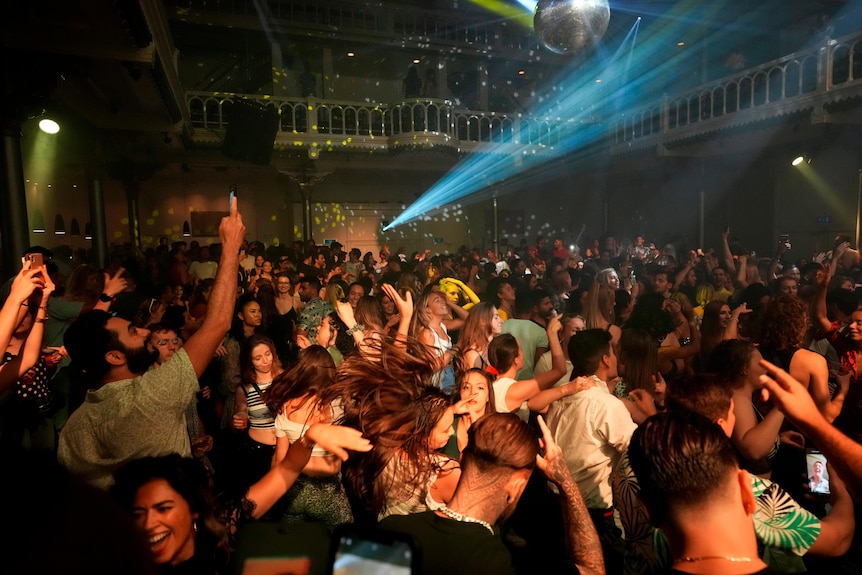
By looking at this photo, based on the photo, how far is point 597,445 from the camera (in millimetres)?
2480

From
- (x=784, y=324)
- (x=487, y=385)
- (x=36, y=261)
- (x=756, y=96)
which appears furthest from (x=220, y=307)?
(x=756, y=96)

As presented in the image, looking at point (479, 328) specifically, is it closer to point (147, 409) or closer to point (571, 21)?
point (147, 409)

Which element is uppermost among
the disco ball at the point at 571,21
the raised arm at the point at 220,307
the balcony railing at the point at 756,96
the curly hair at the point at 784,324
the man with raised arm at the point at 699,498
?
the balcony railing at the point at 756,96

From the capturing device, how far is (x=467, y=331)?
13.2 feet

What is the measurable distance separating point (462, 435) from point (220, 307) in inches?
47.2

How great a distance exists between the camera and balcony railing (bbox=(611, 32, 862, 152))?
8.88 metres

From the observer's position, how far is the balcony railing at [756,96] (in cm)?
888

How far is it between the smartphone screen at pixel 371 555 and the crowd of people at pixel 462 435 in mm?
36

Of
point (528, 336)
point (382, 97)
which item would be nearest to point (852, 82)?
point (528, 336)

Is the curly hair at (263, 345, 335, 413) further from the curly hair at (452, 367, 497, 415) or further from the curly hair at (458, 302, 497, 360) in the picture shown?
the curly hair at (458, 302, 497, 360)

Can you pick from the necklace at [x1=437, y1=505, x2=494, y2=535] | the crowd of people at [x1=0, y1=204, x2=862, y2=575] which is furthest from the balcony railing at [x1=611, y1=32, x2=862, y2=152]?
the necklace at [x1=437, y1=505, x2=494, y2=535]

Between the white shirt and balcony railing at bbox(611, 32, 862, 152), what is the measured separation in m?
9.08

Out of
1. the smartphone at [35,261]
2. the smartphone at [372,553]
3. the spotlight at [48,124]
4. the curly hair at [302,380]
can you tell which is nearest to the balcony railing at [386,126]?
the spotlight at [48,124]

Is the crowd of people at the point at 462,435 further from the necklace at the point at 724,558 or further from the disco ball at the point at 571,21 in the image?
the disco ball at the point at 571,21
